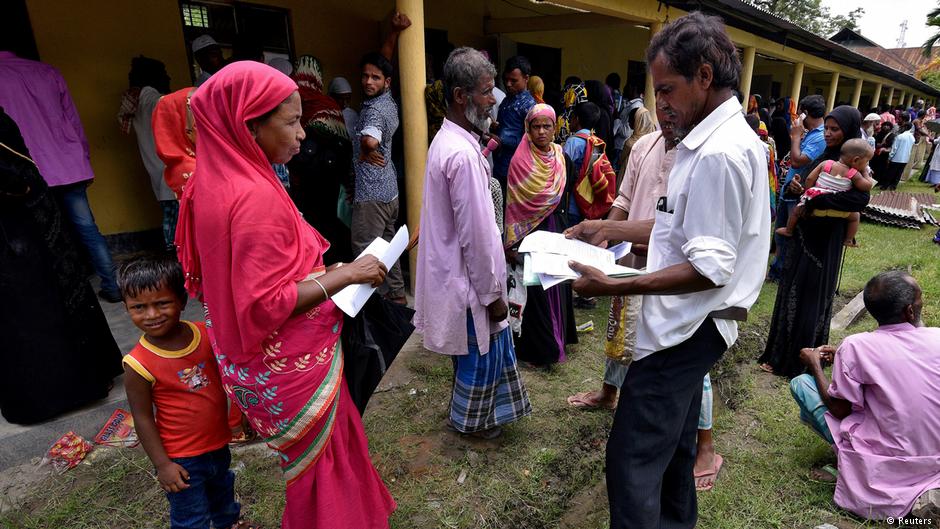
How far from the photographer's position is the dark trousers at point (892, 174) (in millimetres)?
13508

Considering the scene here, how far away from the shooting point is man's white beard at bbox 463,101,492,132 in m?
2.35

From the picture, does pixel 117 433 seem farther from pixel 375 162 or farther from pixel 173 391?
pixel 375 162

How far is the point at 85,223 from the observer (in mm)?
3785

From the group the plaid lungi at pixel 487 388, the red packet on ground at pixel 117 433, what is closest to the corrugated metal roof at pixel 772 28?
the plaid lungi at pixel 487 388

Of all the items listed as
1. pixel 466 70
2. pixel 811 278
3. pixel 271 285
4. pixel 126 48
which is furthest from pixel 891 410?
pixel 126 48

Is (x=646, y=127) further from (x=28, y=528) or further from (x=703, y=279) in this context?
(x=28, y=528)

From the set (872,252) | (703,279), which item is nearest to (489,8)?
(872,252)

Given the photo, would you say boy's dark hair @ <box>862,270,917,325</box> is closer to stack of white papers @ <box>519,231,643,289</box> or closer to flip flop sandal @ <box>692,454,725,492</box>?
flip flop sandal @ <box>692,454,725,492</box>

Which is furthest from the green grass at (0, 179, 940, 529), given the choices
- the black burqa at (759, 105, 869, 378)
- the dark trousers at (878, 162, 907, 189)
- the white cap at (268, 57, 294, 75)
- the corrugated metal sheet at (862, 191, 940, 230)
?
the dark trousers at (878, 162, 907, 189)

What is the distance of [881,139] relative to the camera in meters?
14.0

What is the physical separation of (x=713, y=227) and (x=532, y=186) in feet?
6.54

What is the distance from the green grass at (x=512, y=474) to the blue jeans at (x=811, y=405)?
9.4 inches

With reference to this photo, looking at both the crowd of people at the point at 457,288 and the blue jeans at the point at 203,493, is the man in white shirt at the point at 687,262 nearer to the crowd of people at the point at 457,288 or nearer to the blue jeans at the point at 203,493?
the crowd of people at the point at 457,288

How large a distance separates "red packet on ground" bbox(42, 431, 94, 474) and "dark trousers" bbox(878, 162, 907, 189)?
1719 cm
